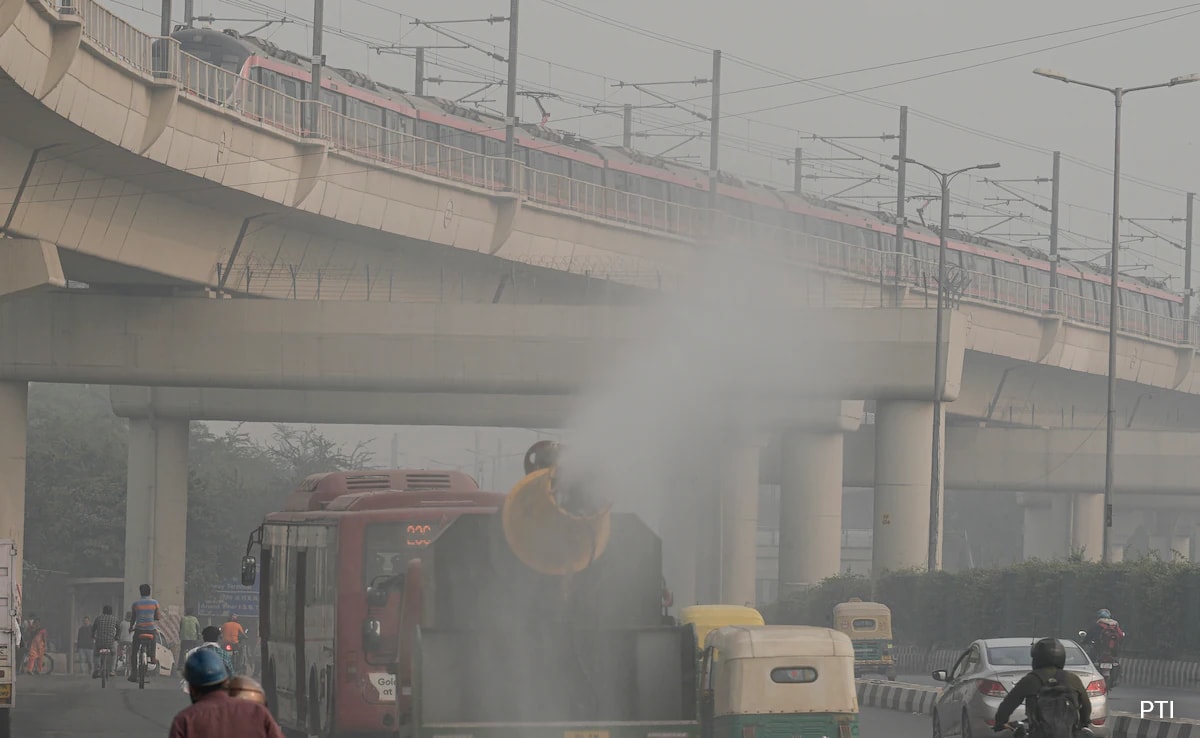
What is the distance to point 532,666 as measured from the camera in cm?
1414

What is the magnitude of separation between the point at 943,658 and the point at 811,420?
12927 millimetres

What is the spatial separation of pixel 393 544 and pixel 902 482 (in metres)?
31.1

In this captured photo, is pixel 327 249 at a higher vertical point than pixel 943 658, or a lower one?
higher

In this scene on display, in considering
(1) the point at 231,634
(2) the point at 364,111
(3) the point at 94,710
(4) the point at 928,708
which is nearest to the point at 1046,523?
(2) the point at 364,111

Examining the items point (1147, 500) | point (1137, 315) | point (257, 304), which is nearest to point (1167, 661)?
point (257, 304)

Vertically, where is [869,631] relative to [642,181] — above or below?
below

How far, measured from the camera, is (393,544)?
1814 centimetres

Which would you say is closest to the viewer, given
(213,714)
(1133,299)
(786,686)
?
(213,714)

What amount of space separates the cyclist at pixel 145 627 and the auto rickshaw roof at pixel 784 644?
16537 mm

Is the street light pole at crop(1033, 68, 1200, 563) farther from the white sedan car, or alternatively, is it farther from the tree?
the tree

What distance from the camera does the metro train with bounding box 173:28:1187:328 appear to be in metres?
44.6

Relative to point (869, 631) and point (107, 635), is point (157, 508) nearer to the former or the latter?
point (107, 635)

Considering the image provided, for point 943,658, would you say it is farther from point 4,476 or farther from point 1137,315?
point 1137,315

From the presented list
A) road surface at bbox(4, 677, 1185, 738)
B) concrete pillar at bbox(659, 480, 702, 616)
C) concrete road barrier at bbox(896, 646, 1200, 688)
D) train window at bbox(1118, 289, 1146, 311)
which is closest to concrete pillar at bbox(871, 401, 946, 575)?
concrete pillar at bbox(659, 480, 702, 616)
